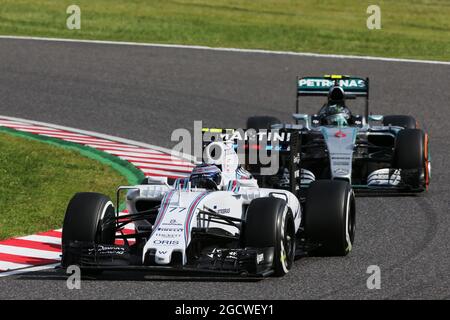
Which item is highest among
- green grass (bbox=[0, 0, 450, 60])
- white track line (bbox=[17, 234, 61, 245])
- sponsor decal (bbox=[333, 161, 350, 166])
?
green grass (bbox=[0, 0, 450, 60])

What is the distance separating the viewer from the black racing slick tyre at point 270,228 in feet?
37.5

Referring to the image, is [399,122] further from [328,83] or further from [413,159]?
[413,159]

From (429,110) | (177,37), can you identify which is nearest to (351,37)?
(177,37)

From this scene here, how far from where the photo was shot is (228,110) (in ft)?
74.6

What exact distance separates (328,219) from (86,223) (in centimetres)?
244

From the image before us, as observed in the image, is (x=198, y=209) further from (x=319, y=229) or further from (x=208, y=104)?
(x=208, y=104)

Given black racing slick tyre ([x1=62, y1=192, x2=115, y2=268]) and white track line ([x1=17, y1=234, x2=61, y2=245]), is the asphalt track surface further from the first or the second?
white track line ([x1=17, y1=234, x2=61, y2=245])

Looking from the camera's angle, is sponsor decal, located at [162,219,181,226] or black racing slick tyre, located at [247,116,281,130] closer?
sponsor decal, located at [162,219,181,226]

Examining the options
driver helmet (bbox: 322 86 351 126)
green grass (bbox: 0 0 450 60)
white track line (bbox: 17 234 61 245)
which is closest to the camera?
white track line (bbox: 17 234 61 245)

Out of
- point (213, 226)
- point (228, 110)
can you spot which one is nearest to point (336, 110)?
point (228, 110)

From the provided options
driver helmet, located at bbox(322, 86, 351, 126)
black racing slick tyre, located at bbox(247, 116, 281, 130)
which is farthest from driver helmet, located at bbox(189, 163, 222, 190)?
black racing slick tyre, located at bbox(247, 116, 281, 130)

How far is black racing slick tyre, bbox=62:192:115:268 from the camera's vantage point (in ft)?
38.4

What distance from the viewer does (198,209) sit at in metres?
11.7
